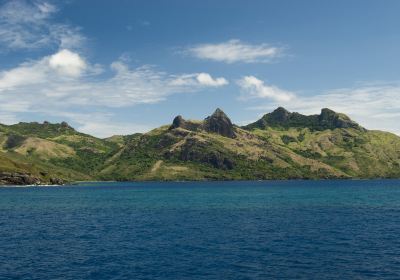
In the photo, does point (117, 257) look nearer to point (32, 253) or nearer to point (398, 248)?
point (32, 253)

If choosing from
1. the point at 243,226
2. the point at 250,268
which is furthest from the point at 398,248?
the point at 243,226

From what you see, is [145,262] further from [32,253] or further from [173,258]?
[32,253]

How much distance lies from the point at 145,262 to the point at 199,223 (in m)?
48.9

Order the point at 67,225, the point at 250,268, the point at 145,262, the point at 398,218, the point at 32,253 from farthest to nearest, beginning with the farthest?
the point at 398,218 → the point at 67,225 → the point at 32,253 → the point at 145,262 → the point at 250,268

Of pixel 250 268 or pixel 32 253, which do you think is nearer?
pixel 250 268

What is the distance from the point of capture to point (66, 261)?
6762cm

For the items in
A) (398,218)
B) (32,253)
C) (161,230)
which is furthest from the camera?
(398,218)

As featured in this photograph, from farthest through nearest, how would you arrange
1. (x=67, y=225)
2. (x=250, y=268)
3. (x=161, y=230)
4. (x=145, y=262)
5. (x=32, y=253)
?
(x=67, y=225) < (x=161, y=230) < (x=32, y=253) < (x=145, y=262) < (x=250, y=268)

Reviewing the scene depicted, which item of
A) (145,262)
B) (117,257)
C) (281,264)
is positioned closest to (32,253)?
(117,257)

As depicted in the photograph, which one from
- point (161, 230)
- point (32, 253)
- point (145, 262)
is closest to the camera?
point (145, 262)

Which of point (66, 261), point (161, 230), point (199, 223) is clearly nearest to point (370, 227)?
point (199, 223)

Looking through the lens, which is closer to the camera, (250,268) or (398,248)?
(250,268)

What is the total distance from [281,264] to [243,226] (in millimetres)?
43173

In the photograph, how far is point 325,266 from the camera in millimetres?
61375
